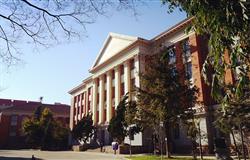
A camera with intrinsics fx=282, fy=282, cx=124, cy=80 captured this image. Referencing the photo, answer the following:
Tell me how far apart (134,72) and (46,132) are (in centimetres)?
2300

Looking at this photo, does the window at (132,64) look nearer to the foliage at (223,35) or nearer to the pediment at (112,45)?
the pediment at (112,45)

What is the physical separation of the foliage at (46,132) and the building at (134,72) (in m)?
7.43

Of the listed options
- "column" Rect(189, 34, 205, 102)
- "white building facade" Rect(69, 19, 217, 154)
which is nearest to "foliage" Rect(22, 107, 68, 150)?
"white building facade" Rect(69, 19, 217, 154)

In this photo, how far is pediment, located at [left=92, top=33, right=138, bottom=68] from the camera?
42.3 metres

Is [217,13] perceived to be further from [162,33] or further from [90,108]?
[90,108]

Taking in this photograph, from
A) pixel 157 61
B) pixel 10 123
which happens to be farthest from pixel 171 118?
pixel 10 123

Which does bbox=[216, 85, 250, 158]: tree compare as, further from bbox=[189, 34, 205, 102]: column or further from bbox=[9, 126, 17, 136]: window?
bbox=[9, 126, 17, 136]: window

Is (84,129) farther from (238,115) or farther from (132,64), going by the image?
(238,115)

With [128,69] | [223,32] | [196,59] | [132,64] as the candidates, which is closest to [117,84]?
[128,69]

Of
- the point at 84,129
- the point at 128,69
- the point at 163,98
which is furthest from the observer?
the point at 84,129

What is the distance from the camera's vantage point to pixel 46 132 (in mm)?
52594

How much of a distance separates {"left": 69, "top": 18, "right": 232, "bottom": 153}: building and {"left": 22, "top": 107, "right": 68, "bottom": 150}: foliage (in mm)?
7431

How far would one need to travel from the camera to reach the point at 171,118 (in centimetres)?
2281

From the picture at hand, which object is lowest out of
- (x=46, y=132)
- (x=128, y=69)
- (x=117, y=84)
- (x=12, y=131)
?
(x=46, y=132)
